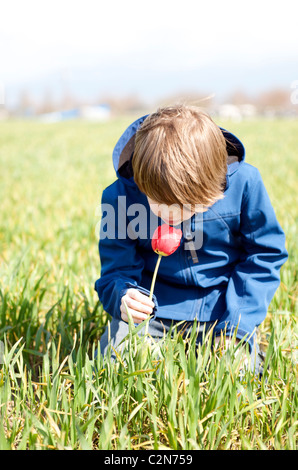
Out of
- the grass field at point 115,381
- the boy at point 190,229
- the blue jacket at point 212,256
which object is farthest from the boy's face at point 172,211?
the grass field at point 115,381

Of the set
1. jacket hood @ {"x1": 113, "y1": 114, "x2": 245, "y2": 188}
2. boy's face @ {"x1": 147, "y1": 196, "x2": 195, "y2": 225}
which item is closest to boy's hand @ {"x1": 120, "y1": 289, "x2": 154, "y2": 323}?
boy's face @ {"x1": 147, "y1": 196, "x2": 195, "y2": 225}

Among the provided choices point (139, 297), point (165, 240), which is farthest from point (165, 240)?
point (139, 297)

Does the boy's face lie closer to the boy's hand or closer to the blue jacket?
the blue jacket

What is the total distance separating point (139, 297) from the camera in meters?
1.43

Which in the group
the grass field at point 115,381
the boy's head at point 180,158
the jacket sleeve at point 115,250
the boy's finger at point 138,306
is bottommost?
the grass field at point 115,381

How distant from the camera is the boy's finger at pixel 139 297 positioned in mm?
1404

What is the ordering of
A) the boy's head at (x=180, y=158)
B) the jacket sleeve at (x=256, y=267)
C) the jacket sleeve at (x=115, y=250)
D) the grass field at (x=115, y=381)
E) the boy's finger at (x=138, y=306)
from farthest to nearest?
the jacket sleeve at (x=115, y=250) < the jacket sleeve at (x=256, y=267) < the boy's finger at (x=138, y=306) < the boy's head at (x=180, y=158) < the grass field at (x=115, y=381)

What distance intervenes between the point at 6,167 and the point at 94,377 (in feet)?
20.6

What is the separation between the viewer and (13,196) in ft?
15.0

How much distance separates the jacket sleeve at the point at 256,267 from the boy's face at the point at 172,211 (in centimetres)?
24

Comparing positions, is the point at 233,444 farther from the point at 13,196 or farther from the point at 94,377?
the point at 13,196

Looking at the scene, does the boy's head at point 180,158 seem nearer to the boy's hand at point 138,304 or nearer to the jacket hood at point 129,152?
the jacket hood at point 129,152

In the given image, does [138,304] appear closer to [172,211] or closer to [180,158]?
[172,211]

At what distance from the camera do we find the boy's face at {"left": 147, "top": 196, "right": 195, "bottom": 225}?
1.38 metres
